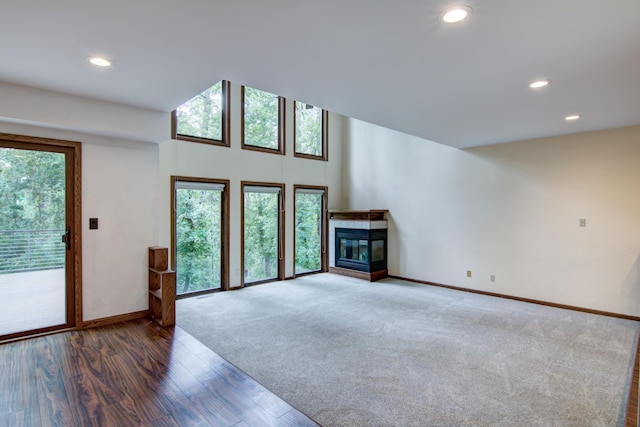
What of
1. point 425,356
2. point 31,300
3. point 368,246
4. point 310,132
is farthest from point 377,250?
point 31,300

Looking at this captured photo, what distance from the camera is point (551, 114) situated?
369cm

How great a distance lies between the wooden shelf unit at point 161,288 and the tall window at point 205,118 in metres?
2.01

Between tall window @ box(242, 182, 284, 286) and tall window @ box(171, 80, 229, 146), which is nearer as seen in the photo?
tall window @ box(171, 80, 229, 146)

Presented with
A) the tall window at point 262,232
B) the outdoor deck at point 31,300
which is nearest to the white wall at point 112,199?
the outdoor deck at point 31,300

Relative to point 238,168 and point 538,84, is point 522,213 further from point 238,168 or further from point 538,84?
point 238,168

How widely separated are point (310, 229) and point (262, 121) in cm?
243

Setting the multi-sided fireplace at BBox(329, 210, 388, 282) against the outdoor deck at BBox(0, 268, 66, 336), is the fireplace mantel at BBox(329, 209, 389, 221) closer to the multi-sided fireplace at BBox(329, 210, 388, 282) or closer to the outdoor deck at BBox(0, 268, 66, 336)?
the multi-sided fireplace at BBox(329, 210, 388, 282)

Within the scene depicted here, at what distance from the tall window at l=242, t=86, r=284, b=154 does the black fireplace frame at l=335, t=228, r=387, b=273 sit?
2113mm

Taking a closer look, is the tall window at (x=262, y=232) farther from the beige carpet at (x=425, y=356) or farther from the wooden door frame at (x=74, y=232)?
the wooden door frame at (x=74, y=232)

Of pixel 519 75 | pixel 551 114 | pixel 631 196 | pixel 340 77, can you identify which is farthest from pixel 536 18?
pixel 631 196

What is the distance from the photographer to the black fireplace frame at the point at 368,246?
20.9 feet

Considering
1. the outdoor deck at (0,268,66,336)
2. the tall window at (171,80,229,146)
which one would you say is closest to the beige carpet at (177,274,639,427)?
the outdoor deck at (0,268,66,336)

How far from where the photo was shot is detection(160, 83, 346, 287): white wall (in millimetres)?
5000

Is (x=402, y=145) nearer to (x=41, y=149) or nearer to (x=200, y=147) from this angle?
(x=200, y=147)
